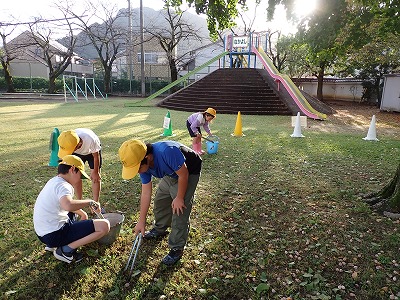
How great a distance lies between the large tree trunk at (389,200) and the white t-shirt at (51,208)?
3904mm

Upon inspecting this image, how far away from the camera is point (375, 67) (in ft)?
78.6

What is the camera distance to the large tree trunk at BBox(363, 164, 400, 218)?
155 inches

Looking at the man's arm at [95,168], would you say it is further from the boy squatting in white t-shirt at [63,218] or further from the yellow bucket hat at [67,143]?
the boy squatting in white t-shirt at [63,218]

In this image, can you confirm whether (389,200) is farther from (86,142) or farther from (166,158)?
(86,142)

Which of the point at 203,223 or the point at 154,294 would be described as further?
the point at 203,223

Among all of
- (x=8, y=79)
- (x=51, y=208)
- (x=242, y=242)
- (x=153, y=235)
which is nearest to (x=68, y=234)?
(x=51, y=208)

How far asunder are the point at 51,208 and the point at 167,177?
109cm

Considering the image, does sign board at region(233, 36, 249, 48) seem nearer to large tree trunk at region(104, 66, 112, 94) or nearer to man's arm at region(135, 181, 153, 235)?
large tree trunk at region(104, 66, 112, 94)

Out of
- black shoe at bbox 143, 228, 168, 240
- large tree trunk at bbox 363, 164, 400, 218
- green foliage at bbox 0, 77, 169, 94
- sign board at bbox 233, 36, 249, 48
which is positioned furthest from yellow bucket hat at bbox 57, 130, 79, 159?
green foliage at bbox 0, 77, 169, 94

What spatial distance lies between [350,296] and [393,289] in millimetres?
415

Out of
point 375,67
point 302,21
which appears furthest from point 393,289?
point 375,67

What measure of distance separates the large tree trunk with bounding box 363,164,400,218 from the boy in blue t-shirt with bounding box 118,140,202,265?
2.78m

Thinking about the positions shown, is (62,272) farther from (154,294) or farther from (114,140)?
(114,140)

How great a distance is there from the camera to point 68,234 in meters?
2.84
